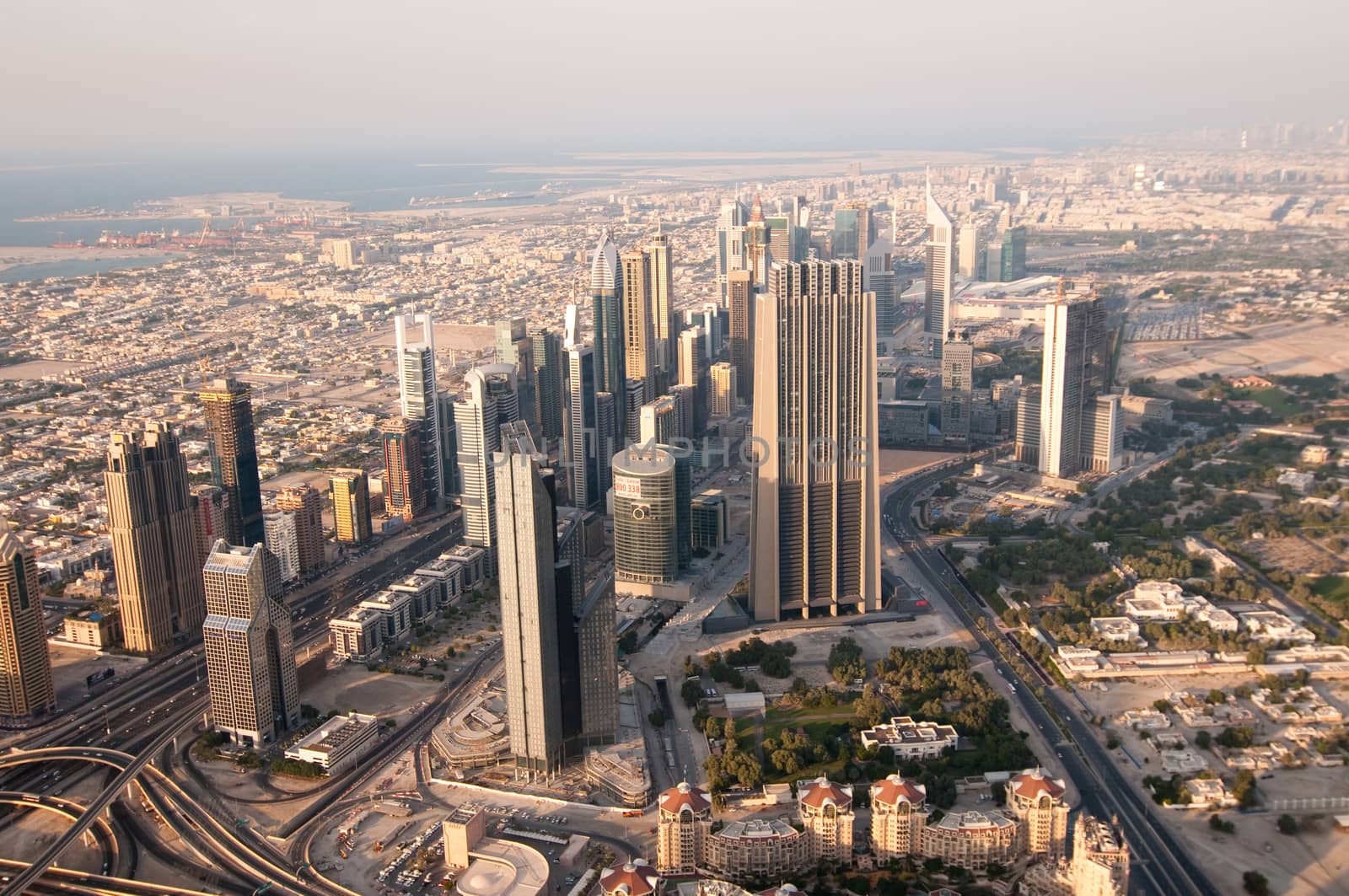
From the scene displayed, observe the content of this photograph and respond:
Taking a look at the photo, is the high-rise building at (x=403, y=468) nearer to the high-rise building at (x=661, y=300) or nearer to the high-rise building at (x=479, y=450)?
the high-rise building at (x=479, y=450)

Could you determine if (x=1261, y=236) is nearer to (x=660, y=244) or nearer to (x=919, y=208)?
(x=919, y=208)

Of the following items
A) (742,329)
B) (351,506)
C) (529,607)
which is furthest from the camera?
(742,329)

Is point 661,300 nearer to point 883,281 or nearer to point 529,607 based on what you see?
point 883,281

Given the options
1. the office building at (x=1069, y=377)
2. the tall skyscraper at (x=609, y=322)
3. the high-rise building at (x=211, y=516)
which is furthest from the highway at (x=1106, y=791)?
the high-rise building at (x=211, y=516)

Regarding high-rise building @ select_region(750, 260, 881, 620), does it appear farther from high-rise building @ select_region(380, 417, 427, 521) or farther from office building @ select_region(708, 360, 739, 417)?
office building @ select_region(708, 360, 739, 417)

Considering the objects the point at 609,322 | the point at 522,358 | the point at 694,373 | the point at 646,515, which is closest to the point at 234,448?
the point at 646,515

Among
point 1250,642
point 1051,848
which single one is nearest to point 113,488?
point 1051,848
